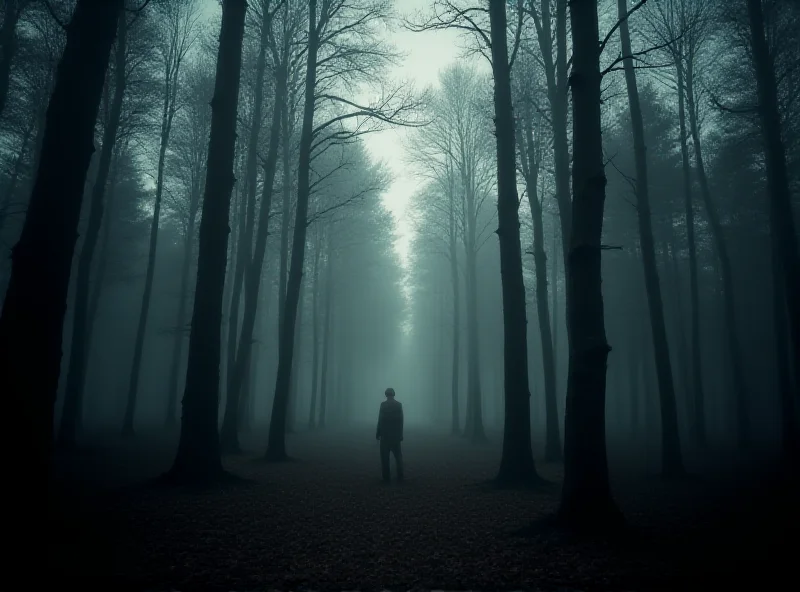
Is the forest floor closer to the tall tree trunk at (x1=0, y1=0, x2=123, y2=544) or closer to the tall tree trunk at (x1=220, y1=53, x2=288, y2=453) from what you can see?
the tall tree trunk at (x1=0, y1=0, x2=123, y2=544)

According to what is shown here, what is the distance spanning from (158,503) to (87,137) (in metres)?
4.78

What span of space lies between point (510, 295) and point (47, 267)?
7388 millimetres

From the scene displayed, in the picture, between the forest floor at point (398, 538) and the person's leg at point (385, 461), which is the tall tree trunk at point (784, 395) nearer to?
the forest floor at point (398, 538)

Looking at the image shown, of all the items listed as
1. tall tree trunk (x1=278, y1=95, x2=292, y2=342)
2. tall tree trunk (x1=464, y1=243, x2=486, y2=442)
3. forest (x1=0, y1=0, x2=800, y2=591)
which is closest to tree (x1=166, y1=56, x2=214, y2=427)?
forest (x1=0, y1=0, x2=800, y2=591)

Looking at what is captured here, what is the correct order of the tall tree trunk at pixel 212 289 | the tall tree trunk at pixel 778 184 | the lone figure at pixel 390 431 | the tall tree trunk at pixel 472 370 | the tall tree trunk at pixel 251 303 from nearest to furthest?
the tall tree trunk at pixel 212 289
the lone figure at pixel 390 431
the tall tree trunk at pixel 778 184
the tall tree trunk at pixel 251 303
the tall tree trunk at pixel 472 370

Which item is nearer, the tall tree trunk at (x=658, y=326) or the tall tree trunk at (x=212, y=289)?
the tall tree trunk at (x=212, y=289)

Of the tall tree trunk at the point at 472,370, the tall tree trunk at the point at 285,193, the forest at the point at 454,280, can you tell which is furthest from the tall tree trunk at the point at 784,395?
the tall tree trunk at the point at 285,193

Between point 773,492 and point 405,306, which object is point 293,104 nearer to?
point 773,492

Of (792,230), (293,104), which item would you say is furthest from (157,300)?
(792,230)

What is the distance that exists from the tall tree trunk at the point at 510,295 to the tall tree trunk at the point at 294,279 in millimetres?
5589

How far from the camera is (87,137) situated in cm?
506

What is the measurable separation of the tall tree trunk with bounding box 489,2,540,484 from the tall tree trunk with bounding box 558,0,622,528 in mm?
3397

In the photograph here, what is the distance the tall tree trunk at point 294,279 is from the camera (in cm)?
1205

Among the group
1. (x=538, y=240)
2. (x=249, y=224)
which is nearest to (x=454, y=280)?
(x=538, y=240)
